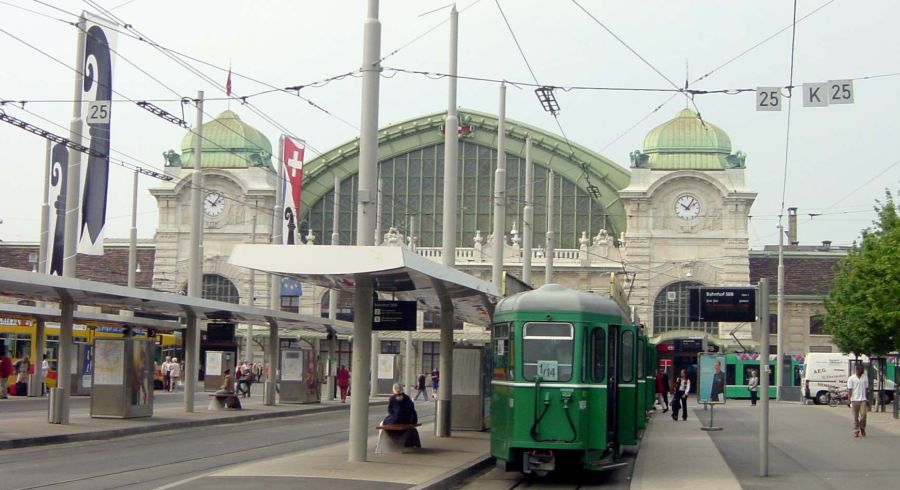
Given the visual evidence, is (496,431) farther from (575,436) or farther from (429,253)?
(429,253)

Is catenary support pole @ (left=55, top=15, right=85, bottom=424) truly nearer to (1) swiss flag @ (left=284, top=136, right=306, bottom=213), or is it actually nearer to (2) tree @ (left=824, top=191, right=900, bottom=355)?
(1) swiss flag @ (left=284, top=136, right=306, bottom=213)

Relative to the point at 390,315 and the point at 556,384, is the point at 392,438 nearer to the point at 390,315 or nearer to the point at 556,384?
the point at 390,315

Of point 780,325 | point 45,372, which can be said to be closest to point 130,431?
point 45,372

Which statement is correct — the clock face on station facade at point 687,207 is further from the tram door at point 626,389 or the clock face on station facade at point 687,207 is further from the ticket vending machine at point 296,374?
the tram door at point 626,389

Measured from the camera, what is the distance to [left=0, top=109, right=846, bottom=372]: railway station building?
266ft

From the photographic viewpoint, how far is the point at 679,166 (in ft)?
269

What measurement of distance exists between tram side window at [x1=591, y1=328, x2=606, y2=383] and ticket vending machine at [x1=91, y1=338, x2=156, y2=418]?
49.8ft

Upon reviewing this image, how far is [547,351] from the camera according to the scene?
19.6 meters

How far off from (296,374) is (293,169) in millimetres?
7936

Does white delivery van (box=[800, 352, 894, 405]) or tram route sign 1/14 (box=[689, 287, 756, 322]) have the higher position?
tram route sign 1/14 (box=[689, 287, 756, 322])

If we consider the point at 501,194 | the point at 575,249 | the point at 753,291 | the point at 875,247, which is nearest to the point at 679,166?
the point at 575,249

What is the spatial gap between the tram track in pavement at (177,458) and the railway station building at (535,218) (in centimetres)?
4667

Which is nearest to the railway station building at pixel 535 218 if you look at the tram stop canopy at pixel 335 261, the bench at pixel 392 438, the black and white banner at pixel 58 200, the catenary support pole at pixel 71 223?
the black and white banner at pixel 58 200

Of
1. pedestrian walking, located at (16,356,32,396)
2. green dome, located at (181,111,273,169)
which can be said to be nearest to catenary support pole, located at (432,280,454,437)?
pedestrian walking, located at (16,356,32,396)
